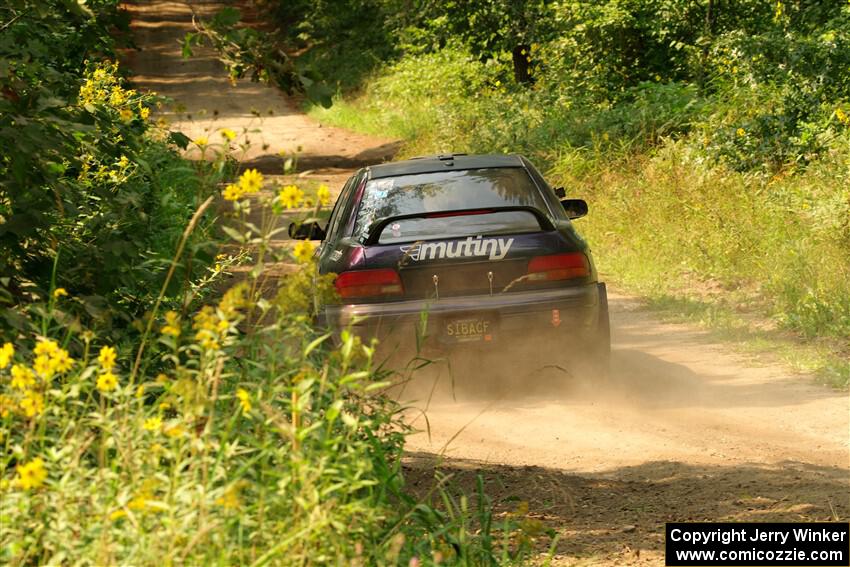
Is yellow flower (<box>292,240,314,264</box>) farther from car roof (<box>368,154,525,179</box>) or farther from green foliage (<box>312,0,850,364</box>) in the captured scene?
green foliage (<box>312,0,850,364</box>)

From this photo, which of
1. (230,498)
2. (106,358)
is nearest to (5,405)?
(106,358)

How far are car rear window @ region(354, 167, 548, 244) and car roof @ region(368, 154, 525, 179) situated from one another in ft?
0.21

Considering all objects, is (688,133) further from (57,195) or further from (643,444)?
(57,195)

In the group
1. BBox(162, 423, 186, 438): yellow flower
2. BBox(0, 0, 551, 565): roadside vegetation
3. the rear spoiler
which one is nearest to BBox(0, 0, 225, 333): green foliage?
BBox(0, 0, 551, 565): roadside vegetation

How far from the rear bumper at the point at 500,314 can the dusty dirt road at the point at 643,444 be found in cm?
41

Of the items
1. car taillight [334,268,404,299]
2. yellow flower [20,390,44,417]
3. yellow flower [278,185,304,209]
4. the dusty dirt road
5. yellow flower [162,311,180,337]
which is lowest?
the dusty dirt road

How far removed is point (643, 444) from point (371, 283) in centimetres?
220

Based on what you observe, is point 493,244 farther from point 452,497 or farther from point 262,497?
point 262,497

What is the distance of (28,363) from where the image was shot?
4922 millimetres

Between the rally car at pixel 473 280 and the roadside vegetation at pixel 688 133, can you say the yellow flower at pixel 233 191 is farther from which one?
the rally car at pixel 473 280

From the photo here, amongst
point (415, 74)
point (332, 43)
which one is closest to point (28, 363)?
point (415, 74)

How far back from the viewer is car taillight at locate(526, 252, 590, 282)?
901 cm

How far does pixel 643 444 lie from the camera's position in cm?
800

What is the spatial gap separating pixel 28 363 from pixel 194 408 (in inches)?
42.3
